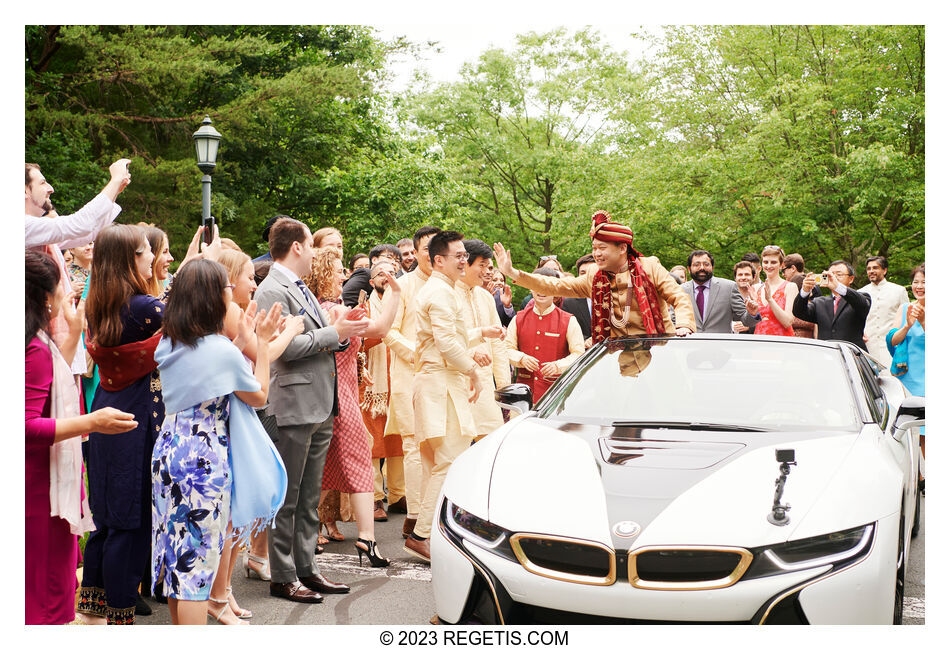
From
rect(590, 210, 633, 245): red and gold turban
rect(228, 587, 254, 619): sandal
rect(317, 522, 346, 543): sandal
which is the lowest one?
rect(317, 522, 346, 543): sandal

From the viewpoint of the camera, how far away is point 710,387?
4.66 meters

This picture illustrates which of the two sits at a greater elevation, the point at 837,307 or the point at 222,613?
the point at 837,307

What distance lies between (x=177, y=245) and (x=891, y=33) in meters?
16.8

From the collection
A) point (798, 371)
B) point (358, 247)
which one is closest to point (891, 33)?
point (358, 247)

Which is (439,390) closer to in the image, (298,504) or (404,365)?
(404,365)

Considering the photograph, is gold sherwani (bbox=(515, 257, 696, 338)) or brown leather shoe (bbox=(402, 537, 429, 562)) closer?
brown leather shoe (bbox=(402, 537, 429, 562))

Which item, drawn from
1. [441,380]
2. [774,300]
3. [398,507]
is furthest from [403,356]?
[774,300]

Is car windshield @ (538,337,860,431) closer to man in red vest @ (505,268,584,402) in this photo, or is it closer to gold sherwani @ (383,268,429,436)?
gold sherwani @ (383,268,429,436)

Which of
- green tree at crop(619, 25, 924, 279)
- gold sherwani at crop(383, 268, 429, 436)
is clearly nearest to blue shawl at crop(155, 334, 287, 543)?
gold sherwani at crop(383, 268, 429, 436)

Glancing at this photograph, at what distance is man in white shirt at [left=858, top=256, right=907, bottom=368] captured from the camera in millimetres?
11109

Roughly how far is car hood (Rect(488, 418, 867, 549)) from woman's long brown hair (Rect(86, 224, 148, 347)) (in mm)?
1876

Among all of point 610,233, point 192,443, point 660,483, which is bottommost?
point 660,483

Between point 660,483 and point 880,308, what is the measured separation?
→ 880cm

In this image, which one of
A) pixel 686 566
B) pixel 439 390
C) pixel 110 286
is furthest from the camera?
pixel 439 390
